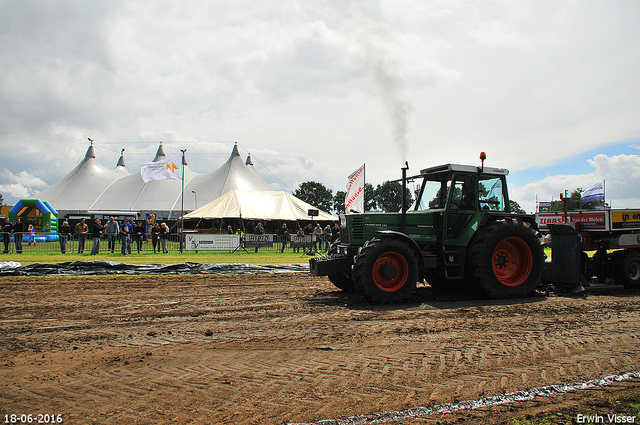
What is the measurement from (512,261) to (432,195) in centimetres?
193

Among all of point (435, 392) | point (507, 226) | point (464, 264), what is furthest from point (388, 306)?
point (435, 392)

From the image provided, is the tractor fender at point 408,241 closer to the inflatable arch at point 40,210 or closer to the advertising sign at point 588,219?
the advertising sign at point 588,219

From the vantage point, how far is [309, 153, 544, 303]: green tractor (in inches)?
276

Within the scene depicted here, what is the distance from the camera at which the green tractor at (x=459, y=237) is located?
7008 mm

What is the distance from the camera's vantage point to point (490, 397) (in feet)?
10.3

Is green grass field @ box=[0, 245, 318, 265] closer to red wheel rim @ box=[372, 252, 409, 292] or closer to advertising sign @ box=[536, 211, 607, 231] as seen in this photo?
red wheel rim @ box=[372, 252, 409, 292]

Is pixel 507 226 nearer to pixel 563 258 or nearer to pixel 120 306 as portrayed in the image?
pixel 563 258

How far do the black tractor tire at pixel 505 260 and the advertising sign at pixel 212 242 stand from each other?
1454 cm

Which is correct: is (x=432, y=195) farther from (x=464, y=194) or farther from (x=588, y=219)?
(x=588, y=219)

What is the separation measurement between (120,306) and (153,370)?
→ 134 inches

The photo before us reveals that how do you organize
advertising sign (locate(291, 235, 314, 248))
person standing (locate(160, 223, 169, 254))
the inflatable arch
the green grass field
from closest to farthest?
the green grass field
person standing (locate(160, 223, 169, 254))
advertising sign (locate(291, 235, 314, 248))
the inflatable arch

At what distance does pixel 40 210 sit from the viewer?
1208 inches

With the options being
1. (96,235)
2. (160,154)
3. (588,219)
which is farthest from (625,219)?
(160,154)

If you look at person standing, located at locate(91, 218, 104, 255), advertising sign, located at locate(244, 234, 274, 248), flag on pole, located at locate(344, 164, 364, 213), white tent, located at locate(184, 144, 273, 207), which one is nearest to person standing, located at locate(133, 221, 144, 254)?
person standing, located at locate(91, 218, 104, 255)
